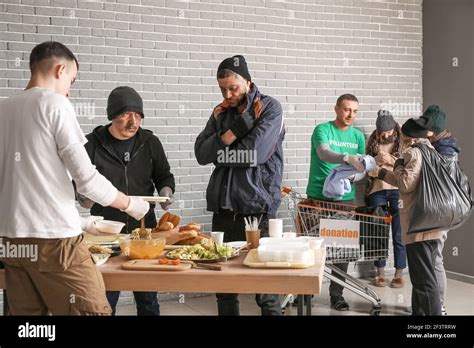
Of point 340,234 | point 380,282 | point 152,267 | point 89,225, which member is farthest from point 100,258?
point 380,282

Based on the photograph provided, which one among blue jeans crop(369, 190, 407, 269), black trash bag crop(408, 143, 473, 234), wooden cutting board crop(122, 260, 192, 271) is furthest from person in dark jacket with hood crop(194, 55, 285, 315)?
blue jeans crop(369, 190, 407, 269)

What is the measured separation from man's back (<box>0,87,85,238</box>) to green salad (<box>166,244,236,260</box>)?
2.18 feet

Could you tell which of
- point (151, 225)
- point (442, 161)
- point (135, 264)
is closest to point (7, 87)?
point (151, 225)

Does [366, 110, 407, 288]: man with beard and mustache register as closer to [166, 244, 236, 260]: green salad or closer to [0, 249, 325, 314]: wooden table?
[166, 244, 236, 260]: green salad

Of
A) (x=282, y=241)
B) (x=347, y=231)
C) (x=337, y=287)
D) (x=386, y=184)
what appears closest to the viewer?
(x=282, y=241)

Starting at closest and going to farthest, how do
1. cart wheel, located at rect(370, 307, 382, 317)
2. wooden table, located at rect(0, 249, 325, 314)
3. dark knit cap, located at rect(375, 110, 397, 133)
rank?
wooden table, located at rect(0, 249, 325, 314) < cart wheel, located at rect(370, 307, 382, 317) < dark knit cap, located at rect(375, 110, 397, 133)

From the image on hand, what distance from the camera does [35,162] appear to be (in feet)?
8.45

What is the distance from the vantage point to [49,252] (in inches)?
103

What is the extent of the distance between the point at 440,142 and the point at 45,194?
3062mm

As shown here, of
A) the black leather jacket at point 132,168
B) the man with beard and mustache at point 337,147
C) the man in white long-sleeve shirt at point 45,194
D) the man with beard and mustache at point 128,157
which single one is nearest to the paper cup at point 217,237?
the man in white long-sleeve shirt at point 45,194

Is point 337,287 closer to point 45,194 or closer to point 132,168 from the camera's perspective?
point 132,168

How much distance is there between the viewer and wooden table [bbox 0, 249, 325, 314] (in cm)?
281
